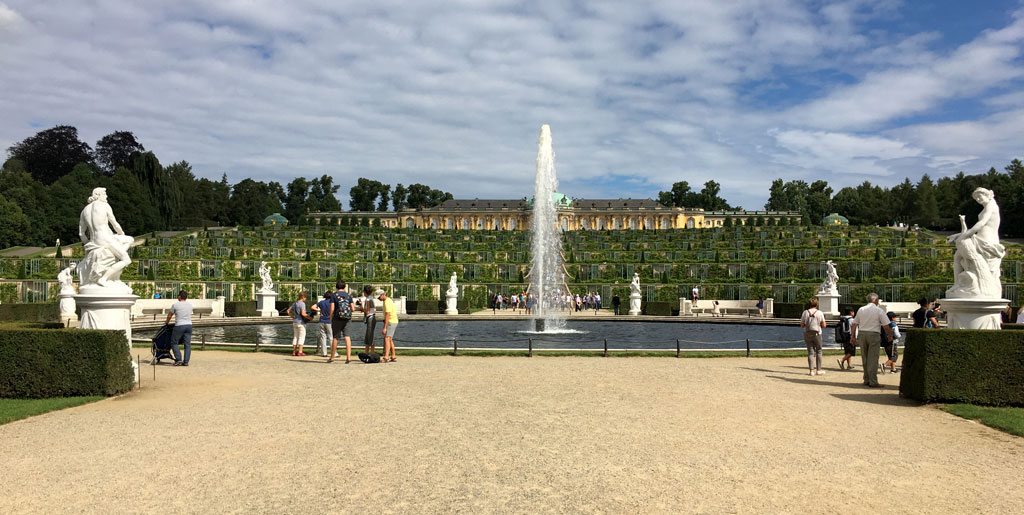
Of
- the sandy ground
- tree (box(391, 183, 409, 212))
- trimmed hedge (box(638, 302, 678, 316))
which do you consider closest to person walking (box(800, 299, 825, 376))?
the sandy ground

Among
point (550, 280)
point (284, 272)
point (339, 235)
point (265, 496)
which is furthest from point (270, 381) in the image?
point (339, 235)

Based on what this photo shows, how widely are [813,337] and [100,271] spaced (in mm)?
14450

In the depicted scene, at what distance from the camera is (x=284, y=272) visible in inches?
2167

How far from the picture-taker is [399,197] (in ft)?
528

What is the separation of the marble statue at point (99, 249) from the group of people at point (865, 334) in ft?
46.0

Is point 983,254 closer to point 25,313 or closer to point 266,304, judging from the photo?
point 25,313

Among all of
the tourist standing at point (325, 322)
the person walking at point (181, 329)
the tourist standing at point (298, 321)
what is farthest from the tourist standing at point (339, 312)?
the person walking at point (181, 329)

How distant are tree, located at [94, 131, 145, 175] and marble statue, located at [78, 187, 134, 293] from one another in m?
115

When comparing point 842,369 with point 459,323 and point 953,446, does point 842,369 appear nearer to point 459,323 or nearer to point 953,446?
point 953,446

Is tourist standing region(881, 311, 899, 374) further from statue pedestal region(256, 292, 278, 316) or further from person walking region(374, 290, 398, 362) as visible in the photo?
statue pedestal region(256, 292, 278, 316)

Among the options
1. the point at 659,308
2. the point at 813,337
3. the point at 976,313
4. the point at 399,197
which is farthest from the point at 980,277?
the point at 399,197

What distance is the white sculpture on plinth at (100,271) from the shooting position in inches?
495

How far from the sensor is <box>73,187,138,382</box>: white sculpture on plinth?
12.6 meters

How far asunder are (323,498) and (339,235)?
261 ft
